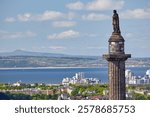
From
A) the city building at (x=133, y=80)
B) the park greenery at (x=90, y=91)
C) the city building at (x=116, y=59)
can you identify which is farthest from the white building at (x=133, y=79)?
the city building at (x=116, y=59)

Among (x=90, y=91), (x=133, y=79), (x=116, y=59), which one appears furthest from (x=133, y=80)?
(x=116, y=59)

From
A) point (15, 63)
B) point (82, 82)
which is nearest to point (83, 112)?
point (82, 82)

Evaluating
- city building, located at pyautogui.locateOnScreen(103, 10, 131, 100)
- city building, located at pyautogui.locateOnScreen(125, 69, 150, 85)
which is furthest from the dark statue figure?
city building, located at pyautogui.locateOnScreen(125, 69, 150, 85)

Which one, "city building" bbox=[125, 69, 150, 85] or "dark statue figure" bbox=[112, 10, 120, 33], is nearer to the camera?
"dark statue figure" bbox=[112, 10, 120, 33]

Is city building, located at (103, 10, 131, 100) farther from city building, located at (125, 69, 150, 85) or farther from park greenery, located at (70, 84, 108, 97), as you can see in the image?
city building, located at (125, 69, 150, 85)

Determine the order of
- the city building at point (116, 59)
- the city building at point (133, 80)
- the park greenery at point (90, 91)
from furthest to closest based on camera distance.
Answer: the city building at point (133, 80)
the park greenery at point (90, 91)
the city building at point (116, 59)

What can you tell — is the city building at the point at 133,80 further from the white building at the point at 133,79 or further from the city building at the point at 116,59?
the city building at the point at 116,59

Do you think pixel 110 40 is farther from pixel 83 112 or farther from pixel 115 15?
pixel 83 112

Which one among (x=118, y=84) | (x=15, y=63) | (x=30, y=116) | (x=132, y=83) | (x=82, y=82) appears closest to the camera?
(x=30, y=116)
